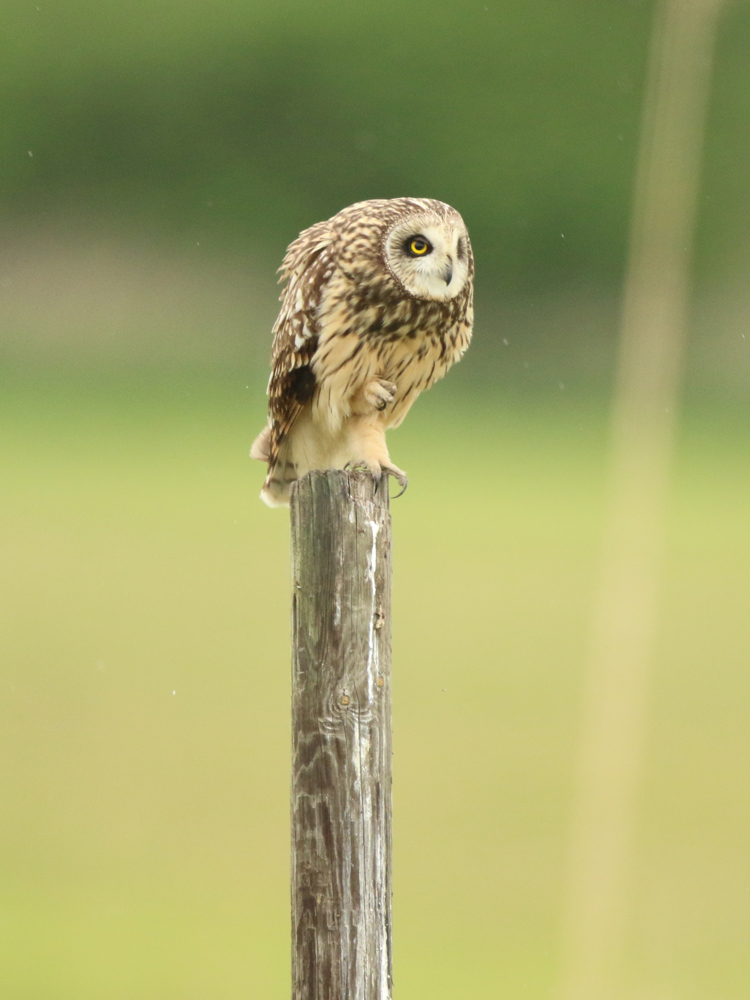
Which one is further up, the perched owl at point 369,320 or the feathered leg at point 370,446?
the perched owl at point 369,320

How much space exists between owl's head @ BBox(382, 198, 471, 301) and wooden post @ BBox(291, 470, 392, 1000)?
2.37ft

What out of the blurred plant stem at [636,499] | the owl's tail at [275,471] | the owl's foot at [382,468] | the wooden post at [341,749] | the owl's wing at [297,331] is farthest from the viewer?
the blurred plant stem at [636,499]

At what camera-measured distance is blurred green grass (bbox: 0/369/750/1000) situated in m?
7.34

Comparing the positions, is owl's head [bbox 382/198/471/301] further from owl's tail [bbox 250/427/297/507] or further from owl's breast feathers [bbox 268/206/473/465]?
owl's tail [bbox 250/427/297/507]

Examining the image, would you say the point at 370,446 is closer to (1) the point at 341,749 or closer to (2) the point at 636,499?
(1) the point at 341,749

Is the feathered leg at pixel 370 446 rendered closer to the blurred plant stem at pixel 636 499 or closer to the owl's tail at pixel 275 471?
the owl's tail at pixel 275 471

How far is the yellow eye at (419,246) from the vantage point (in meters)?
2.11

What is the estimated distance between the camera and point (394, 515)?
1864cm

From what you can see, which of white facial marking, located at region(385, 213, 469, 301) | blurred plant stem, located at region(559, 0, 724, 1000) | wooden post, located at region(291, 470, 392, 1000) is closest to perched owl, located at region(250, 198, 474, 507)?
white facial marking, located at region(385, 213, 469, 301)

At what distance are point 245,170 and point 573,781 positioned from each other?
14.9 metres

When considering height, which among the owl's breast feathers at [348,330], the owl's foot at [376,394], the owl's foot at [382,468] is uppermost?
the owl's breast feathers at [348,330]

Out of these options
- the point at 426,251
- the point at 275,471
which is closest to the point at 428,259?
the point at 426,251

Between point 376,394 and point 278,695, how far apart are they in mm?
11649

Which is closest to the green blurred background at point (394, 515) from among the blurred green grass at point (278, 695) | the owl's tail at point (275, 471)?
the blurred green grass at point (278, 695)
